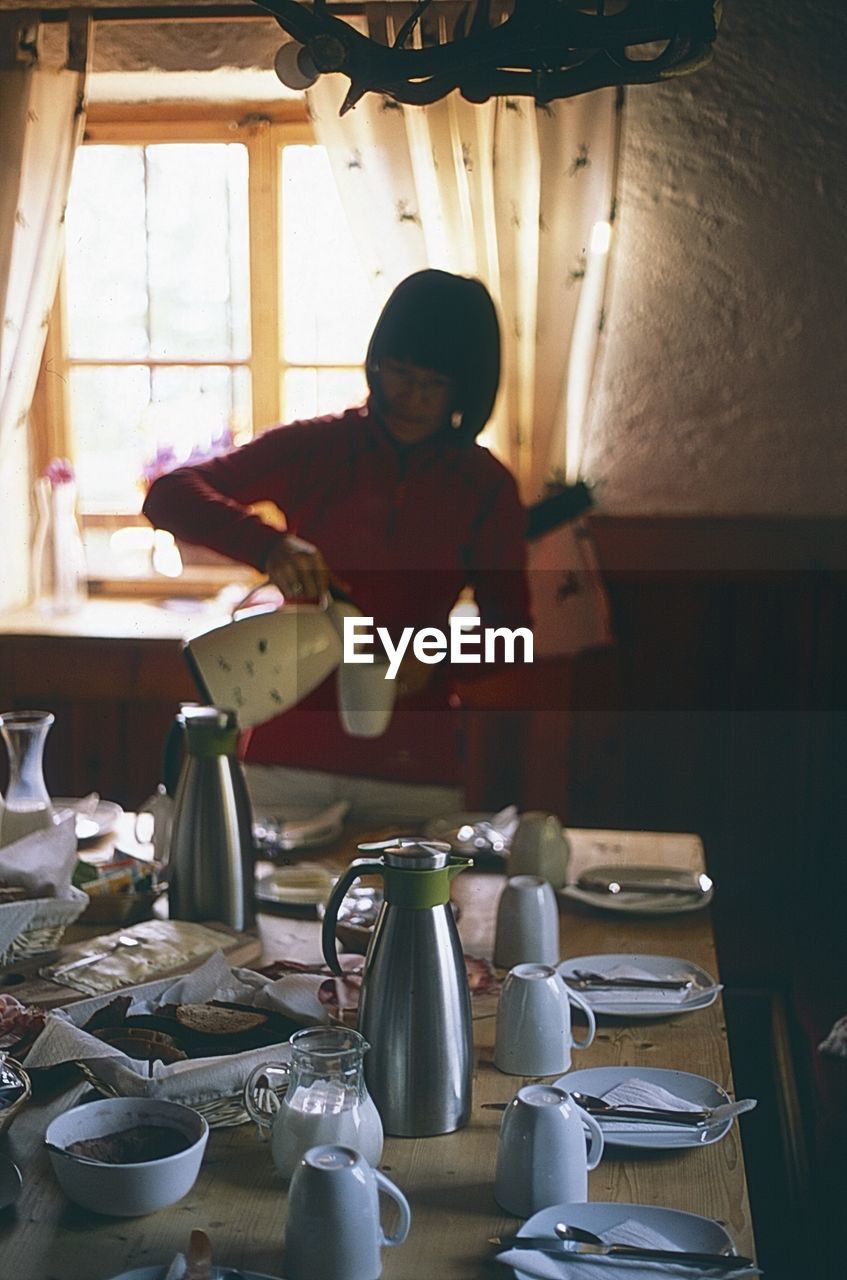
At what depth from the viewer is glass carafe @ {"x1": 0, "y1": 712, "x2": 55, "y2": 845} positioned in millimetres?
1519

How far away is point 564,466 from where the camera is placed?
2.68m

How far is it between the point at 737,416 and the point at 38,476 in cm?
148

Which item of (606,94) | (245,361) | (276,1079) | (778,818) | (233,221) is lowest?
(778,818)

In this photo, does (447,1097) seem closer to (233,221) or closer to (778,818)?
(778,818)

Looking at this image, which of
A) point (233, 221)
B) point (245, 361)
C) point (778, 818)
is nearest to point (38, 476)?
point (245, 361)

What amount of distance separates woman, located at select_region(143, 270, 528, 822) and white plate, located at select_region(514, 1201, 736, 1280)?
1.02 m

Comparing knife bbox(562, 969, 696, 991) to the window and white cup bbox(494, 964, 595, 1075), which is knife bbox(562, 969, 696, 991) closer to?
white cup bbox(494, 964, 595, 1075)

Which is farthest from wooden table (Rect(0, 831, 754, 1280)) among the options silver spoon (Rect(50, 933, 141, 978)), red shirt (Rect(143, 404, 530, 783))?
red shirt (Rect(143, 404, 530, 783))

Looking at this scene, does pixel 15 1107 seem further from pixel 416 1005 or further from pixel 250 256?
pixel 250 256

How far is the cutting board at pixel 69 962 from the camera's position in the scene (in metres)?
1.23

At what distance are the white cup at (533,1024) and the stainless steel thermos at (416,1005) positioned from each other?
0.07m

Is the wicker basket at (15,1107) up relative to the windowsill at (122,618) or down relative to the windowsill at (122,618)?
down

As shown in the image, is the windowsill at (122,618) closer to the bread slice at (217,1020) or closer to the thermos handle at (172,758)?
the thermos handle at (172,758)

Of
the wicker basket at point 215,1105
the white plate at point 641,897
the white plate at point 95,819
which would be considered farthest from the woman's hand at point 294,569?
the wicker basket at point 215,1105
